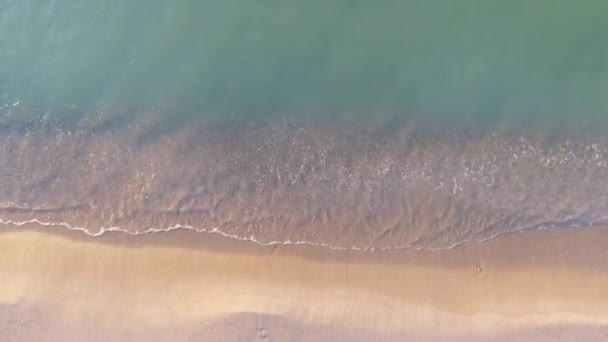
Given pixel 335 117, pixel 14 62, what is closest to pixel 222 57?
pixel 335 117

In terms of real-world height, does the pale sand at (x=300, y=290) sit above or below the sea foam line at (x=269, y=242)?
below

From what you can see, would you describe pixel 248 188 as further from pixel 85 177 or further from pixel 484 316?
pixel 484 316

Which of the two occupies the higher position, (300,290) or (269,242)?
(269,242)

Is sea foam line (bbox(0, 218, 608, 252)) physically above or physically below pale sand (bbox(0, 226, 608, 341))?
above

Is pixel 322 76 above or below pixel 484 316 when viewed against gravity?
above

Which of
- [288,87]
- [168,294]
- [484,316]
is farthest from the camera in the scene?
[288,87]

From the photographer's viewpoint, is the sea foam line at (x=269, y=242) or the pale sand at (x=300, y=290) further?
the sea foam line at (x=269, y=242)

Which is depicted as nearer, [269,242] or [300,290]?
[300,290]

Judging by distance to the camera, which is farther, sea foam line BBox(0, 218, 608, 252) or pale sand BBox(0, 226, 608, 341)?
sea foam line BBox(0, 218, 608, 252)
